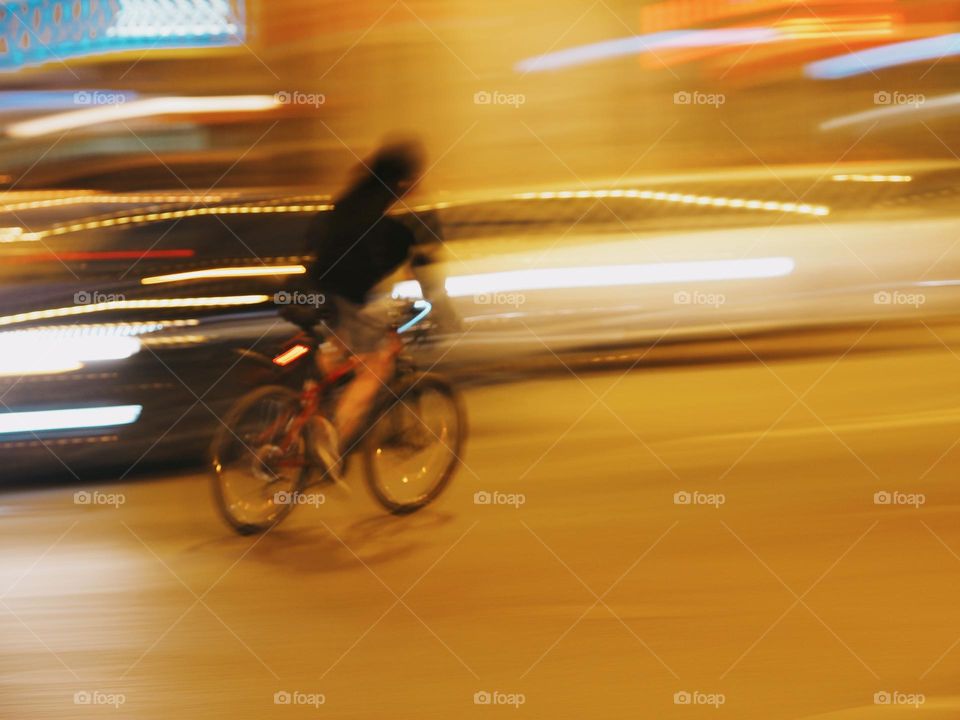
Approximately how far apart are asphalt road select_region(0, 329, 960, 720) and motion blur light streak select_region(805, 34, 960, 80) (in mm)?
4316

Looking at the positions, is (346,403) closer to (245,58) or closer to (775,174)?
(245,58)

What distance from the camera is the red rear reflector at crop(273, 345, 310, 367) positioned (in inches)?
207

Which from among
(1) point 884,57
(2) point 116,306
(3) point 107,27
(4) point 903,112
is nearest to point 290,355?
(2) point 116,306

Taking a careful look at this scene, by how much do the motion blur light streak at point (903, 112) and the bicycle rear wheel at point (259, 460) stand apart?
686cm

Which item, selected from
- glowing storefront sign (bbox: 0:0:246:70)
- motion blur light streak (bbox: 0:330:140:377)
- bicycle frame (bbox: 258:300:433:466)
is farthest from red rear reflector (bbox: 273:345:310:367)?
glowing storefront sign (bbox: 0:0:246:70)

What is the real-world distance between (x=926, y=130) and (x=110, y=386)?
8185 millimetres

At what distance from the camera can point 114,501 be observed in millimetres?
5781

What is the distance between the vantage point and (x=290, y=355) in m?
5.27

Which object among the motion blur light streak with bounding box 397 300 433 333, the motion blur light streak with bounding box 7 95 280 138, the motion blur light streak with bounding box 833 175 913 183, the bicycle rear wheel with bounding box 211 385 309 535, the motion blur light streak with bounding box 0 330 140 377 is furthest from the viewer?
the motion blur light streak with bounding box 833 175 913 183

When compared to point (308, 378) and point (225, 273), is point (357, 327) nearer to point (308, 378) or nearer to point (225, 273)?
point (308, 378)

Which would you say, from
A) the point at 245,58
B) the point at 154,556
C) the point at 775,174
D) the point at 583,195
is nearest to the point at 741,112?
the point at 775,174

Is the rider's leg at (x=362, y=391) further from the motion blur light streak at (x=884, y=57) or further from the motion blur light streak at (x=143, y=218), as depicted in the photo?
the motion blur light streak at (x=884, y=57)

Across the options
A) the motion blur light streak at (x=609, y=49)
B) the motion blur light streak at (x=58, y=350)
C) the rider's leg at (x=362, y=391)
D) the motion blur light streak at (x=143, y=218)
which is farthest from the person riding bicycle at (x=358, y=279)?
the motion blur light streak at (x=609, y=49)

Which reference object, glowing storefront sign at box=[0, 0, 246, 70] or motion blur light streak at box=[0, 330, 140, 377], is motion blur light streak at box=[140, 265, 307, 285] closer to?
motion blur light streak at box=[0, 330, 140, 377]
